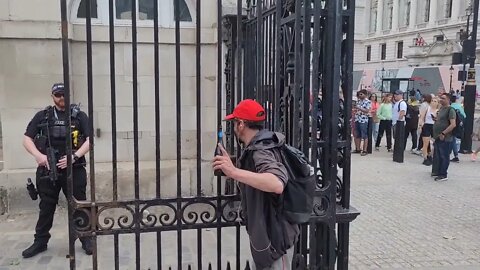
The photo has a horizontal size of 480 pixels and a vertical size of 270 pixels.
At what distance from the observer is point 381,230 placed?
21.4ft

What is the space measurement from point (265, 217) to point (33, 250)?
3.23m

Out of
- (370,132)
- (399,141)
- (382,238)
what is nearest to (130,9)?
(382,238)

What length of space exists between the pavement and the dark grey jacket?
2012 mm

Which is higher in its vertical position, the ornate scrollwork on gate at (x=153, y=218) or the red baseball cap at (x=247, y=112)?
the red baseball cap at (x=247, y=112)

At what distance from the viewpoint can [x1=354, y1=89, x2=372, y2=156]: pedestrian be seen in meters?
13.1

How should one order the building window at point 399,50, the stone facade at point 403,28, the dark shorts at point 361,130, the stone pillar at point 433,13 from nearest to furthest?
the dark shorts at point 361,130, the stone facade at point 403,28, the stone pillar at point 433,13, the building window at point 399,50

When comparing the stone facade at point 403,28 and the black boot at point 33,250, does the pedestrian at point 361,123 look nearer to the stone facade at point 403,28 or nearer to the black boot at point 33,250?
the black boot at point 33,250

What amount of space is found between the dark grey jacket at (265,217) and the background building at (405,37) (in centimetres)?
3096

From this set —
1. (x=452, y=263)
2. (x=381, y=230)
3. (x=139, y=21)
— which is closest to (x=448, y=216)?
(x=381, y=230)

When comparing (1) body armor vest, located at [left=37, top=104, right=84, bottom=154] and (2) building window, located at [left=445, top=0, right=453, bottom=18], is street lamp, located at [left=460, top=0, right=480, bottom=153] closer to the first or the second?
(1) body armor vest, located at [left=37, top=104, right=84, bottom=154]

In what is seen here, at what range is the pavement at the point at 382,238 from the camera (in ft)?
16.9

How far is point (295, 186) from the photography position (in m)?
3.04

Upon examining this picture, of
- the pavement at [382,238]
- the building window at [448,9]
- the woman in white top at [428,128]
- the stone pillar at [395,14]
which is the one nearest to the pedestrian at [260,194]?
the pavement at [382,238]

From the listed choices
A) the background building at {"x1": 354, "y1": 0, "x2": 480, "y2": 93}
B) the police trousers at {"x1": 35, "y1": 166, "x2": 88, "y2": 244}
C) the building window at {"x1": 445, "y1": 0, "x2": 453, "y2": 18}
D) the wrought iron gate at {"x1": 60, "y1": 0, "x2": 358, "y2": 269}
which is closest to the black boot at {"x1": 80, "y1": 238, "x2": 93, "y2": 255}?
the police trousers at {"x1": 35, "y1": 166, "x2": 88, "y2": 244}
